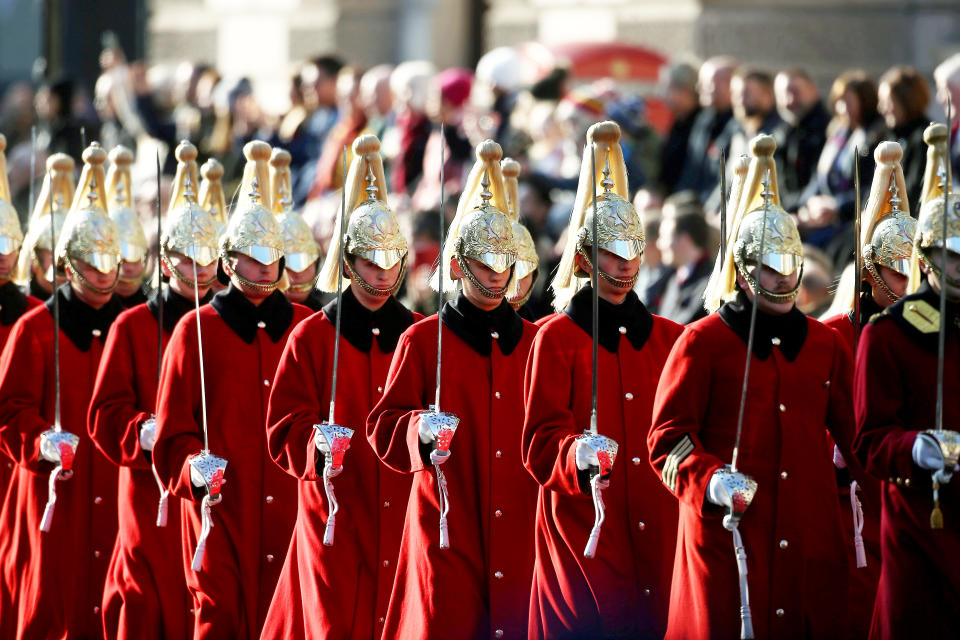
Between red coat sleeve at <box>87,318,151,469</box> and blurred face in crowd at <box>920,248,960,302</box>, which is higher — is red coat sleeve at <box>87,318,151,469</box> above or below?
below

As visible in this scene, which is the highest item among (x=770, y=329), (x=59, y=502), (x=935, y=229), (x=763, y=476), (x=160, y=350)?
(x=935, y=229)

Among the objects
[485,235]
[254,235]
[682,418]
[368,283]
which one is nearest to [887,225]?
[485,235]

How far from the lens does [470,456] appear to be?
307 inches

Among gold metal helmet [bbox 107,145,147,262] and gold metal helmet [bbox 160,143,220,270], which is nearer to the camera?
gold metal helmet [bbox 160,143,220,270]

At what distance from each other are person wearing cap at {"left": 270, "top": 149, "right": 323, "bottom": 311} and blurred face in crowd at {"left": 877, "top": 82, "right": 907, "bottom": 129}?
3201mm

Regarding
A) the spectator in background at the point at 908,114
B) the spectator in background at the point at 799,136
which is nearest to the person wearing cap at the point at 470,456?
the spectator in background at the point at 908,114

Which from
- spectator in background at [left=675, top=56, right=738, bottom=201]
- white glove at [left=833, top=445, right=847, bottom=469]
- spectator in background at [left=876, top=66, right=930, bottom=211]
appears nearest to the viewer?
white glove at [left=833, top=445, right=847, bottom=469]

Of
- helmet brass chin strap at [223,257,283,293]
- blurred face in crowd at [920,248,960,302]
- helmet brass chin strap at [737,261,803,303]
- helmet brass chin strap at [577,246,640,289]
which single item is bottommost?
helmet brass chin strap at [223,257,283,293]

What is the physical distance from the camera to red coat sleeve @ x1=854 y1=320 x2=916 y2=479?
6.70m

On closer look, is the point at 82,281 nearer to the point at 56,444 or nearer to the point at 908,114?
the point at 56,444

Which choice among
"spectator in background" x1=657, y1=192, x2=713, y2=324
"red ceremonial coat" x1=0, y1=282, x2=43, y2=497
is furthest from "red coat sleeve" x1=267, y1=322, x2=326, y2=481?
"spectator in background" x1=657, y1=192, x2=713, y2=324

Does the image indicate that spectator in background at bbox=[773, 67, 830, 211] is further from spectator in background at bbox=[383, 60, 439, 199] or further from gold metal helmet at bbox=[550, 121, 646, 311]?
gold metal helmet at bbox=[550, 121, 646, 311]

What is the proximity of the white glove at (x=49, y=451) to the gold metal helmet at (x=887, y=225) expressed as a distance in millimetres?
3322

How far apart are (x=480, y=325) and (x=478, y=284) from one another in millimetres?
151
